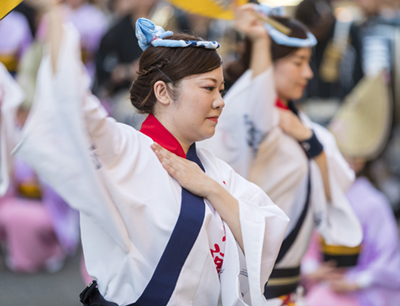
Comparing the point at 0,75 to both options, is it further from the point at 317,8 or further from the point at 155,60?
the point at 317,8

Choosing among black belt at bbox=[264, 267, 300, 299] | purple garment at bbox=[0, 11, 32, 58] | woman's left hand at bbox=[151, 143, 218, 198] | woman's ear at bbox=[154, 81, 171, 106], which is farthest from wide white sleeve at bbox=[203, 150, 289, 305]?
purple garment at bbox=[0, 11, 32, 58]

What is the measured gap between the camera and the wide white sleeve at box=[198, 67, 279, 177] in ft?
7.79

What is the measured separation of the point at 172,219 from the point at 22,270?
315cm

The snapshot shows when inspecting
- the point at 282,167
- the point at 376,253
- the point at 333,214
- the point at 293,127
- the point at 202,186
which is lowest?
the point at 376,253

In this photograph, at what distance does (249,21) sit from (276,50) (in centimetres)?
21

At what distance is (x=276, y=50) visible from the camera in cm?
248

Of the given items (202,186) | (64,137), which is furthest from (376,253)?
(64,137)

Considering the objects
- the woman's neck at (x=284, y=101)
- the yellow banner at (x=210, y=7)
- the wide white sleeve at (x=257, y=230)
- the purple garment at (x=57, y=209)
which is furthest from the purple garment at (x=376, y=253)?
the purple garment at (x=57, y=209)

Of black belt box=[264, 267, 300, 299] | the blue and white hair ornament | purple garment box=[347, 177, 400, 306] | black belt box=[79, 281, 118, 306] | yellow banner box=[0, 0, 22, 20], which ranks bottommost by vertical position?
purple garment box=[347, 177, 400, 306]

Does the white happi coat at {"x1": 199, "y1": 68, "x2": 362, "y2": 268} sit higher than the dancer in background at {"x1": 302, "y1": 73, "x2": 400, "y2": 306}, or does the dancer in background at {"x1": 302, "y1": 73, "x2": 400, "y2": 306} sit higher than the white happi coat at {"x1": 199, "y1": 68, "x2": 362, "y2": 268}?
the white happi coat at {"x1": 199, "y1": 68, "x2": 362, "y2": 268}

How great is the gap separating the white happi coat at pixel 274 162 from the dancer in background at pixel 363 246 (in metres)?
0.78

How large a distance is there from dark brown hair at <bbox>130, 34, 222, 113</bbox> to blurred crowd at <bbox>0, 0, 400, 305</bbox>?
2.45 metres

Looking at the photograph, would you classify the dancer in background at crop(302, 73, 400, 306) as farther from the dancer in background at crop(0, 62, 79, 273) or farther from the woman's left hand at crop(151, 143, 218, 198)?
the dancer in background at crop(0, 62, 79, 273)

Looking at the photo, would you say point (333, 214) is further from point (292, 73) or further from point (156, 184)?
point (156, 184)
